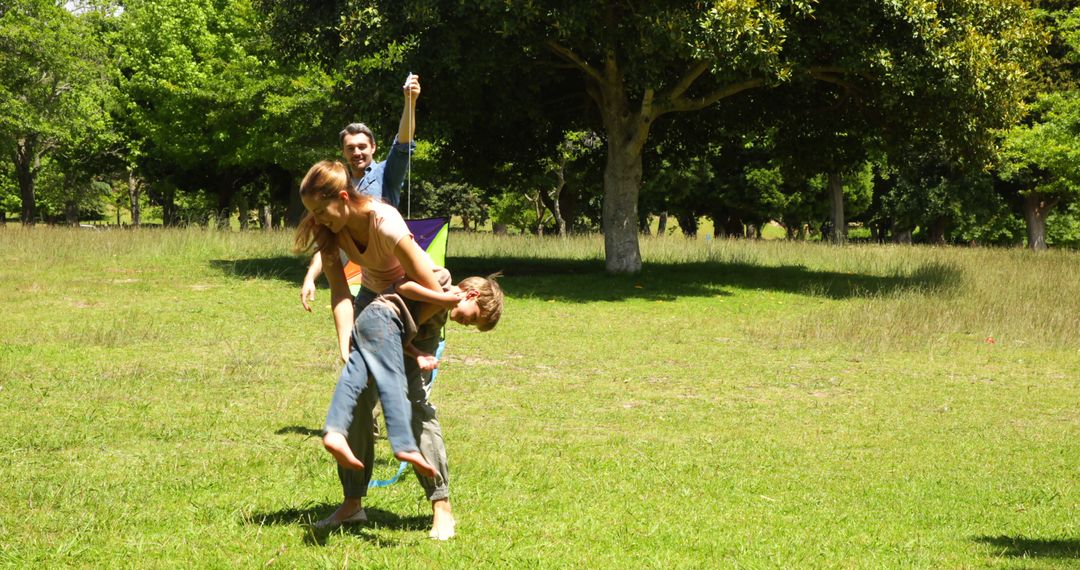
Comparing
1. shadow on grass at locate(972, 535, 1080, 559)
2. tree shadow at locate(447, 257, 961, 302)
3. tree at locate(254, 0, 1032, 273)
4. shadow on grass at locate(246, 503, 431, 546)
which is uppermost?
tree at locate(254, 0, 1032, 273)

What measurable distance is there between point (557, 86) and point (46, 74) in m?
19.2

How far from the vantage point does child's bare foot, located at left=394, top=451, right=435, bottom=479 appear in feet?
15.1

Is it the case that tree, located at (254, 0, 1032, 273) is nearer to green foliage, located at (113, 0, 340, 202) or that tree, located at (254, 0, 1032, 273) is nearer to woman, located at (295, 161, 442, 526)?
green foliage, located at (113, 0, 340, 202)

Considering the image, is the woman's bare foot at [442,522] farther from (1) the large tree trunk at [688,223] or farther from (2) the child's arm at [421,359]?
(1) the large tree trunk at [688,223]

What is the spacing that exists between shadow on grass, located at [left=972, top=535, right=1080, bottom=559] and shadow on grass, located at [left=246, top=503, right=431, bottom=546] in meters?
2.96

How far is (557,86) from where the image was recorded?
77.2 ft

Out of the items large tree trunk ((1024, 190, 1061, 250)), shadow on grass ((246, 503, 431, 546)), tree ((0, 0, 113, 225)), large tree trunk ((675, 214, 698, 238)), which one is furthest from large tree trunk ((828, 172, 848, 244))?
shadow on grass ((246, 503, 431, 546))

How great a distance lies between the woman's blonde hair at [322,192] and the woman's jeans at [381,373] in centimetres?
39

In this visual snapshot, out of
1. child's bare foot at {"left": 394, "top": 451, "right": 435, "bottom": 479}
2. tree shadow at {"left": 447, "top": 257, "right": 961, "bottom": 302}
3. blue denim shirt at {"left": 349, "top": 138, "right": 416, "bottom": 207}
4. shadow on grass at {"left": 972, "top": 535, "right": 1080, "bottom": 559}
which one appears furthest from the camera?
tree shadow at {"left": 447, "top": 257, "right": 961, "bottom": 302}

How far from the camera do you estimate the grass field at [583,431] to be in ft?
16.9

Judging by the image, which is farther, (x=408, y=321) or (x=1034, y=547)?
(x=1034, y=547)

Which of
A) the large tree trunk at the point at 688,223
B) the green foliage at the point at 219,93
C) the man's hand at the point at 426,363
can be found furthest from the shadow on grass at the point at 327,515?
the large tree trunk at the point at 688,223

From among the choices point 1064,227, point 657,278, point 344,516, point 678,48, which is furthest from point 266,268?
point 1064,227

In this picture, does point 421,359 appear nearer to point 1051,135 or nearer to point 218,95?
point 1051,135
